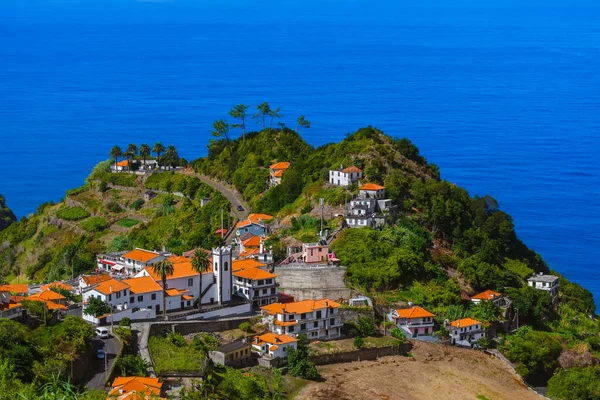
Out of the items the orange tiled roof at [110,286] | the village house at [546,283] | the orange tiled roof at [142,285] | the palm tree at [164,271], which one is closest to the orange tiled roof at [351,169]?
the village house at [546,283]

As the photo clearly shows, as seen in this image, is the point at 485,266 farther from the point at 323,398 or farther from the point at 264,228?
the point at 323,398

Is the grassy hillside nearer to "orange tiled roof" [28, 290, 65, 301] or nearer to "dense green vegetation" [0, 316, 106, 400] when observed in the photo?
"orange tiled roof" [28, 290, 65, 301]

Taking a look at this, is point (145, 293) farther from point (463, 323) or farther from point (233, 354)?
point (463, 323)

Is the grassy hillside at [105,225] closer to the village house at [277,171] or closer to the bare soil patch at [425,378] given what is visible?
the village house at [277,171]

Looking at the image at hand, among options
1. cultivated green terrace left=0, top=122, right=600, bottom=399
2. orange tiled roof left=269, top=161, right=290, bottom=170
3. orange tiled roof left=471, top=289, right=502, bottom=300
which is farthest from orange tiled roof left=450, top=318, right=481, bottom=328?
orange tiled roof left=269, top=161, right=290, bottom=170

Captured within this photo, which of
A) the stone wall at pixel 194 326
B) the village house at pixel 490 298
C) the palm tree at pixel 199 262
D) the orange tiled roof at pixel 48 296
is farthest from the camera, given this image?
the village house at pixel 490 298

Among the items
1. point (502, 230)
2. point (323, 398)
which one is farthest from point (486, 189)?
point (323, 398)

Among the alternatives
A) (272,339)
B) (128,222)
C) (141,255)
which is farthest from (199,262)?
(128,222)

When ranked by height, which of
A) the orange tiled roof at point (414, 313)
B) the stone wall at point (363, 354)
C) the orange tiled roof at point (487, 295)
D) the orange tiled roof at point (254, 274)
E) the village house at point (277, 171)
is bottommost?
the stone wall at point (363, 354)
